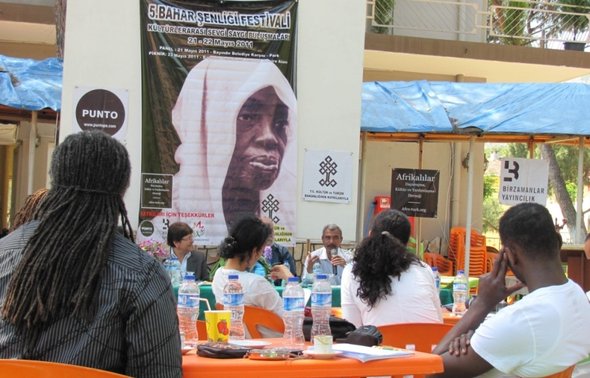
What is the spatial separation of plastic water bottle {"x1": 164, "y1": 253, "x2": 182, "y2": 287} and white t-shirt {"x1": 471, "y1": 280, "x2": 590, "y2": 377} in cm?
431

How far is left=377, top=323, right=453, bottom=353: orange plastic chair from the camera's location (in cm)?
430

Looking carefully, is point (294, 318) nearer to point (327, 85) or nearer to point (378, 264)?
point (378, 264)

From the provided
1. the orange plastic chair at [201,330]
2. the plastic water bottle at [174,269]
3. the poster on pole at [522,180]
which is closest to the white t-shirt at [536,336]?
the orange plastic chair at [201,330]

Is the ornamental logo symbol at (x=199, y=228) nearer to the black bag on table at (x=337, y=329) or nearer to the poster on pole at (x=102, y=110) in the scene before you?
the poster on pole at (x=102, y=110)

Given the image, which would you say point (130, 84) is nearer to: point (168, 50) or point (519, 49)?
point (168, 50)

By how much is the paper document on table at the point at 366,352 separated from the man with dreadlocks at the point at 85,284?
996mm

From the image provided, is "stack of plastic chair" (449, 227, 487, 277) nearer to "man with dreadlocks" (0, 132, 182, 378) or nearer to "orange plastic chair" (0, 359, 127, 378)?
"man with dreadlocks" (0, 132, 182, 378)

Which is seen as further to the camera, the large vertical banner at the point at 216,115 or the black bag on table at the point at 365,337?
the large vertical banner at the point at 216,115

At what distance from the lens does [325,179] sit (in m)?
9.98

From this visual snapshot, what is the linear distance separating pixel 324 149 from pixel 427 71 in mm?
6582

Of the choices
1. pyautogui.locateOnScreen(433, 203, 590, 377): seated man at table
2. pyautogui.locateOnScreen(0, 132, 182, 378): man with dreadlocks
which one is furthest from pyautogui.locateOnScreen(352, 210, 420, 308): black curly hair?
pyautogui.locateOnScreen(0, 132, 182, 378): man with dreadlocks

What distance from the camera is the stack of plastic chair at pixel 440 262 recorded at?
48.1 ft

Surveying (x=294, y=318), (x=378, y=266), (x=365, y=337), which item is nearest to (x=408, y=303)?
(x=378, y=266)

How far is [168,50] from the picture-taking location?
9.75 m
